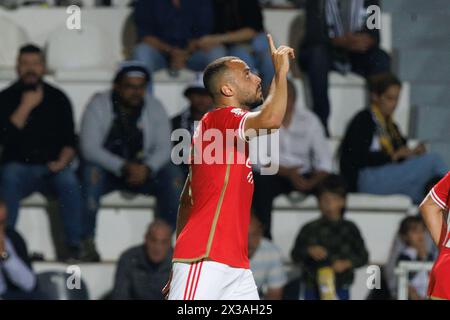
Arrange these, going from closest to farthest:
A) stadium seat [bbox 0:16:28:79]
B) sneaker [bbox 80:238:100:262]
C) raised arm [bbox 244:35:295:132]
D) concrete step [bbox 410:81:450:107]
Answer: raised arm [bbox 244:35:295:132], sneaker [bbox 80:238:100:262], stadium seat [bbox 0:16:28:79], concrete step [bbox 410:81:450:107]

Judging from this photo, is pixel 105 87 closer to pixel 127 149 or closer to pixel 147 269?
pixel 127 149

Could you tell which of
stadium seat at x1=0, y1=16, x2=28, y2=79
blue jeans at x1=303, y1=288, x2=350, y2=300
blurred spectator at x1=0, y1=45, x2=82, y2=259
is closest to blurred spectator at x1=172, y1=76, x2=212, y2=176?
blurred spectator at x1=0, y1=45, x2=82, y2=259

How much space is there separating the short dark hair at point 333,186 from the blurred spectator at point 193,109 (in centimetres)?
89

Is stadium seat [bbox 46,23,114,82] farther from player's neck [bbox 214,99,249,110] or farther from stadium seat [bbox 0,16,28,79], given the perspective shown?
player's neck [bbox 214,99,249,110]

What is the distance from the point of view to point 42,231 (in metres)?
8.62

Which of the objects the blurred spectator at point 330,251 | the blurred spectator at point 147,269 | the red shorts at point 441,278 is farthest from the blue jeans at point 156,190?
the red shorts at point 441,278

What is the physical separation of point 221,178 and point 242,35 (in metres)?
3.67

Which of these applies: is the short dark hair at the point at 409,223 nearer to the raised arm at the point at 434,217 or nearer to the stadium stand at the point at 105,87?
the stadium stand at the point at 105,87

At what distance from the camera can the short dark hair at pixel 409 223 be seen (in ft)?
26.9

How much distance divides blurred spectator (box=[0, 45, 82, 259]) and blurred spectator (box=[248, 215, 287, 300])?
47.3 inches

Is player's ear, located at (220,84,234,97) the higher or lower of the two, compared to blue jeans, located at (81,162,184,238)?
higher

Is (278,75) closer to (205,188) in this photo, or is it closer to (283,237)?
(205,188)

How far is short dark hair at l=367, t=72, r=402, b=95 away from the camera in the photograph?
874cm
